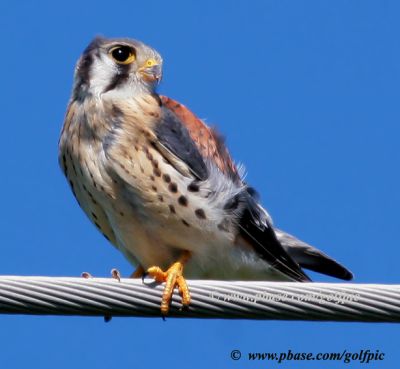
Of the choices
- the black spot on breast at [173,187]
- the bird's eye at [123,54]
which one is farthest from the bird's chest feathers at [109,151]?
the bird's eye at [123,54]

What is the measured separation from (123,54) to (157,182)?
40.0 inches

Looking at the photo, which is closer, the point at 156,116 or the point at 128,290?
the point at 128,290

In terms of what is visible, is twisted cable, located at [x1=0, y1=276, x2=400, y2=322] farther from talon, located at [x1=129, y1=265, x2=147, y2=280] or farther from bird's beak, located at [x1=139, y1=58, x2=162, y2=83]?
bird's beak, located at [x1=139, y1=58, x2=162, y2=83]

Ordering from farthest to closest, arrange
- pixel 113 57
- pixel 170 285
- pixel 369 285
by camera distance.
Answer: pixel 113 57
pixel 170 285
pixel 369 285

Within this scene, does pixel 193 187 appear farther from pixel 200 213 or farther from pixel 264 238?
pixel 264 238

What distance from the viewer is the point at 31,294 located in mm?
4121

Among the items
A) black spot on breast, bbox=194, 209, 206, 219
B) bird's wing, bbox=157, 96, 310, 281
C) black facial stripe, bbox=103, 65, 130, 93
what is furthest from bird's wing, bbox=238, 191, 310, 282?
black facial stripe, bbox=103, 65, 130, 93

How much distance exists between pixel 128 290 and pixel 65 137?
81.7 inches

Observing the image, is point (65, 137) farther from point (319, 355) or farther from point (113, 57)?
point (319, 355)

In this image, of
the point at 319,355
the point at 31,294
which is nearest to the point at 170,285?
the point at 319,355

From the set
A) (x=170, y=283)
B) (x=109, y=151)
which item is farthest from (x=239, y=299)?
(x=109, y=151)

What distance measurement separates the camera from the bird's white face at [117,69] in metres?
6.35

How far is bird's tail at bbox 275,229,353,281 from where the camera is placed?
633 cm

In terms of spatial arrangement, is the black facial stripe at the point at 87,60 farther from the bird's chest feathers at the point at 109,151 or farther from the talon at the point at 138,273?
the talon at the point at 138,273
